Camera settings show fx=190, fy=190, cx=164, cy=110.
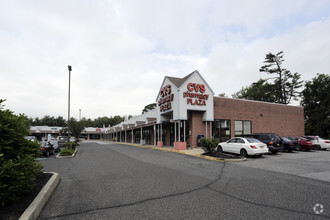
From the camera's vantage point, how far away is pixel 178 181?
6957 mm

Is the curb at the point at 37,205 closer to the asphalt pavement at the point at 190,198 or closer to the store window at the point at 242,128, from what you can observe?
the asphalt pavement at the point at 190,198

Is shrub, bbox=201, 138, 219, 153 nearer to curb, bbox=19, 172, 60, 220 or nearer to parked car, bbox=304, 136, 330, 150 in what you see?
curb, bbox=19, 172, 60, 220

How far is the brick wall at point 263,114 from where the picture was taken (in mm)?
22942

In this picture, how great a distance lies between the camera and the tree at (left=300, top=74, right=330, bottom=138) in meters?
38.1

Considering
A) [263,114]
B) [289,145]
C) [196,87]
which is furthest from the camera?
[263,114]

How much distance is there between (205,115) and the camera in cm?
2088

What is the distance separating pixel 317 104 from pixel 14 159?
169ft

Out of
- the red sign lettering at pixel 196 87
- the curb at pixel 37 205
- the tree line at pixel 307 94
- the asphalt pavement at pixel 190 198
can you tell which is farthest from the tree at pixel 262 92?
the curb at pixel 37 205

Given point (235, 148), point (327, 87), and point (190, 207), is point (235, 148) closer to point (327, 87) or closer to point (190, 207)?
point (190, 207)

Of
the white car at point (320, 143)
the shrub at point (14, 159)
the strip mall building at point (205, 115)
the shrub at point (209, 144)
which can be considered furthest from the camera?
the strip mall building at point (205, 115)

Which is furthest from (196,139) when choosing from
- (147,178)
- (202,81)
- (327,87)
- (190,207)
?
(327,87)

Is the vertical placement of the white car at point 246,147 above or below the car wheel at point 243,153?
above

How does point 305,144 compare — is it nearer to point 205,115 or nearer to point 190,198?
point 205,115

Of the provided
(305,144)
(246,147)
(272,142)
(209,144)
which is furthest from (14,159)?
(305,144)
